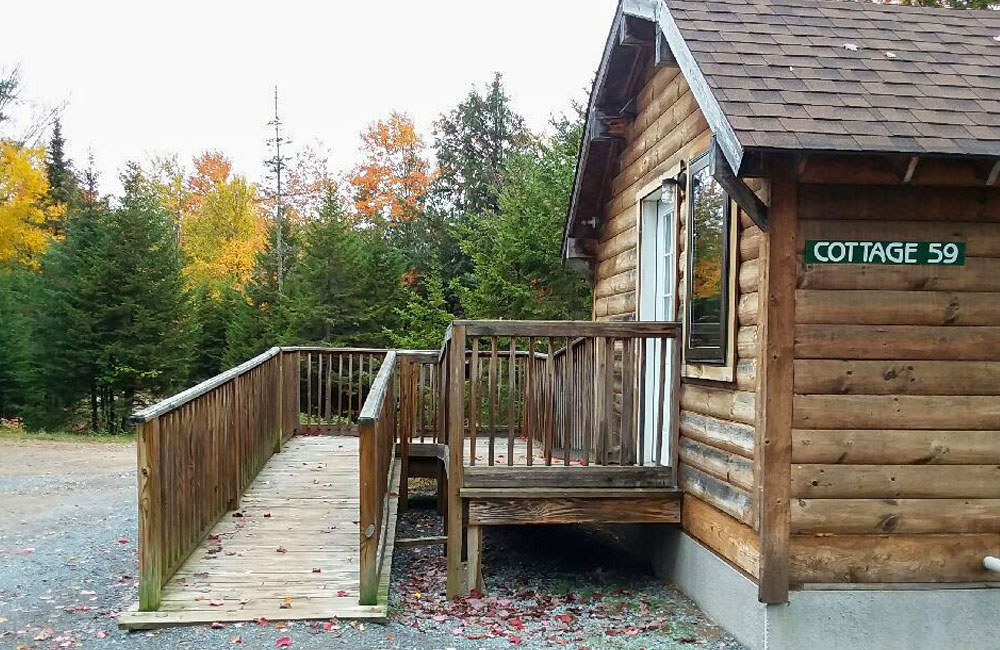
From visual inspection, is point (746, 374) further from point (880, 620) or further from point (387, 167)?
point (387, 167)

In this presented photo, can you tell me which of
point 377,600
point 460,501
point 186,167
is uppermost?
point 186,167

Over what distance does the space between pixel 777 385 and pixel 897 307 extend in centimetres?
85

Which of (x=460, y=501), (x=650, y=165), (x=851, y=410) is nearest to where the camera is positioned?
(x=851, y=410)

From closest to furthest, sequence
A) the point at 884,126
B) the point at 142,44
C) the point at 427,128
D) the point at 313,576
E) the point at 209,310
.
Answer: the point at 884,126 → the point at 313,576 → the point at 209,310 → the point at 427,128 → the point at 142,44

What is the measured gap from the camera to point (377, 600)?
17.2 ft

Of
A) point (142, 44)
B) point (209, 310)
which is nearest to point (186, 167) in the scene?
point (142, 44)

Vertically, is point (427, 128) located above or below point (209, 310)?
above

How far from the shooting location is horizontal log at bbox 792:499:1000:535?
4.73 m

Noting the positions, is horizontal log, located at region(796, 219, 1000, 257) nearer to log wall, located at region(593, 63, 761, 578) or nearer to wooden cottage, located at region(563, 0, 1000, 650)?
wooden cottage, located at region(563, 0, 1000, 650)

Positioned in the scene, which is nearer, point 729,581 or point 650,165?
point 729,581

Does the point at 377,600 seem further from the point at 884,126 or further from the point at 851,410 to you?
the point at 884,126

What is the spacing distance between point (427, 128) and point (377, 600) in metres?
26.9

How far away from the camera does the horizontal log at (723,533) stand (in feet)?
16.0

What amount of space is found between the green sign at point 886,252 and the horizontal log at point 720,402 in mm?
899
